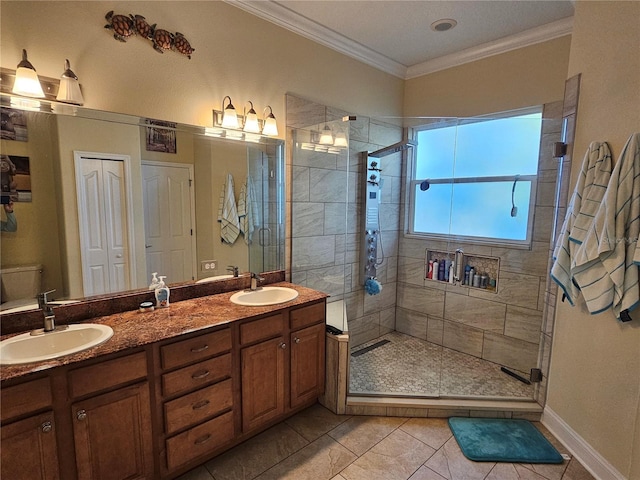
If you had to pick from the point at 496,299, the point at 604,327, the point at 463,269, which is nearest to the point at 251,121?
the point at 463,269

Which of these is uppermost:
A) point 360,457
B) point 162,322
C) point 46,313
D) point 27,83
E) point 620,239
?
point 27,83

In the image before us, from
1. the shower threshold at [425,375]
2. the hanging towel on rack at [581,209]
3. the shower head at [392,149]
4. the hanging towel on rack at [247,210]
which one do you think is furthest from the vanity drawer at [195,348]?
the shower head at [392,149]

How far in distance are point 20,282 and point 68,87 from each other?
3.37 feet

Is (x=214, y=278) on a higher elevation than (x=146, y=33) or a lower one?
lower

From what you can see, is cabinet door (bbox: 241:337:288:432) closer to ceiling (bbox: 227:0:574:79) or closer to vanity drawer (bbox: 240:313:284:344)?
vanity drawer (bbox: 240:313:284:344)

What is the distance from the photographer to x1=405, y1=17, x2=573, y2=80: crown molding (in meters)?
2.63

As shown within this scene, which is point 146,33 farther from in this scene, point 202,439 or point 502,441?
point 502,441

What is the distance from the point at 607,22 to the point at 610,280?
4.97 ft

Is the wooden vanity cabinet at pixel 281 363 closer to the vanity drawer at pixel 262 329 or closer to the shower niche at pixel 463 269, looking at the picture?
the vanity drawer at pixel 262 329

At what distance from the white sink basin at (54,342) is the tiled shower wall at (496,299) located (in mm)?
2902

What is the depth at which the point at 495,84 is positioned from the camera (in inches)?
120

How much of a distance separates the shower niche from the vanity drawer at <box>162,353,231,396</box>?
2.39 m

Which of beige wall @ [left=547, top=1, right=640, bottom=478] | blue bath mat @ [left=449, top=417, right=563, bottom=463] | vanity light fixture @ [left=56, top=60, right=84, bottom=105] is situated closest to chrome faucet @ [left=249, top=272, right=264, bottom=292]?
vanity light fixture @ [left=56, top=60, right=84, bottom=105]

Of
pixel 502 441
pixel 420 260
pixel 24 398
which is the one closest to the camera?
pixel 24 398
